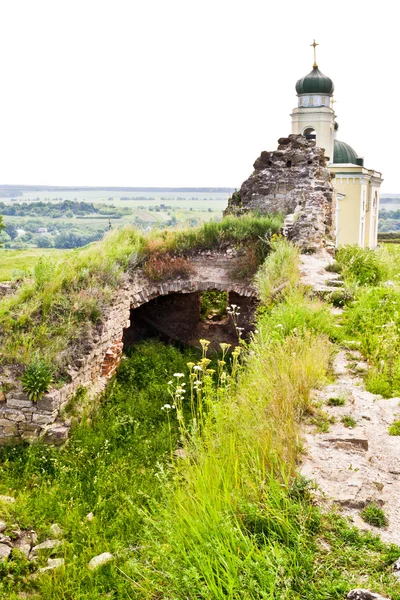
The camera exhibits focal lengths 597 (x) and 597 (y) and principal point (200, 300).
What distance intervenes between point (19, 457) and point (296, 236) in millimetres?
6681

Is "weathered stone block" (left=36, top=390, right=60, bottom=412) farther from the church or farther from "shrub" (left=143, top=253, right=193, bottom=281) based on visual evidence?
the church

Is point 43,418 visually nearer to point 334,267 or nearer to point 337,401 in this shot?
point 337,401

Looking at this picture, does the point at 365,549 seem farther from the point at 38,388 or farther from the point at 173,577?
the point at 38,388

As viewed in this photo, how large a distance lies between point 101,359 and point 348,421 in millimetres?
5341

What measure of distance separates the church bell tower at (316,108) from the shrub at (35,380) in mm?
30452

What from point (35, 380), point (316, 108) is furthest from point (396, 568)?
point (316, 108)

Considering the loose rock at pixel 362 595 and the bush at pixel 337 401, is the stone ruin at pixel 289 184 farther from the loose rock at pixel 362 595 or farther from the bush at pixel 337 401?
the loose rock at pixel 362 595

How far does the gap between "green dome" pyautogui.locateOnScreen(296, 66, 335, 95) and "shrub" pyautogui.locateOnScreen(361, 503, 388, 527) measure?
114 ft

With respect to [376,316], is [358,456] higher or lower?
lower

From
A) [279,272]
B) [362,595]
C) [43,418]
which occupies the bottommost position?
[43,418]

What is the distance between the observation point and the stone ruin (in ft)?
45.3

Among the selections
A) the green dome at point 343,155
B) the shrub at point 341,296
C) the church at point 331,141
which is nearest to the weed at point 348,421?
the shrub at point 341,296

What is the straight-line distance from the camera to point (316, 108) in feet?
115

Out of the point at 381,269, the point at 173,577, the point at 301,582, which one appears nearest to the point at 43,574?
the point at 173,577
